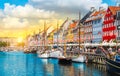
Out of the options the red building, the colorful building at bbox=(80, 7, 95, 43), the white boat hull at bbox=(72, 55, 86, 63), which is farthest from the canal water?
the colorful building at bbox=(80, 7, 95, 43)

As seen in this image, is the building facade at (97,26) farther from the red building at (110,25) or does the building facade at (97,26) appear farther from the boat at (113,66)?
the boat at (113,66)

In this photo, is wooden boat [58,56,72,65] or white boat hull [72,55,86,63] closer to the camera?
wooden boat [58,56,72,65]

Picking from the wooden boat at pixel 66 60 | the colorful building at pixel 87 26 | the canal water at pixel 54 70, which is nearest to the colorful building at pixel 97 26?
the colorful building at pixel 87 26

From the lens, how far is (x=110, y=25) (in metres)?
94.9

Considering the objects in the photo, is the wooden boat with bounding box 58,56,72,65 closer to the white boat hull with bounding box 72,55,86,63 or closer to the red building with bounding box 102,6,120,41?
the white boat hull with bounding box 72,55,86,63

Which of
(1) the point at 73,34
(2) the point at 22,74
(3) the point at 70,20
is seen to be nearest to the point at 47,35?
(3) the point at 70,20

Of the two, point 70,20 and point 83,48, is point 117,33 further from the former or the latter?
point 70,20

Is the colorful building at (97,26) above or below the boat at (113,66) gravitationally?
above

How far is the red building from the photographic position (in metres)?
92.2

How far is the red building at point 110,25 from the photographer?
92188 mm

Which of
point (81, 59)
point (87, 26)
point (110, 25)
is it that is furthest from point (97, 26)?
point (81, 59)

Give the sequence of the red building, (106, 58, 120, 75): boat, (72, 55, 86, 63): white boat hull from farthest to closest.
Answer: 1. the red building
2. (72, 55, 86, 63): white boat hull
3. (106, 58, 120, 75): boat

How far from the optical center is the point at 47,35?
194000 mm

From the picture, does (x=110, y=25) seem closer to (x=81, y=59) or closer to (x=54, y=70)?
(x=81, y=59)
